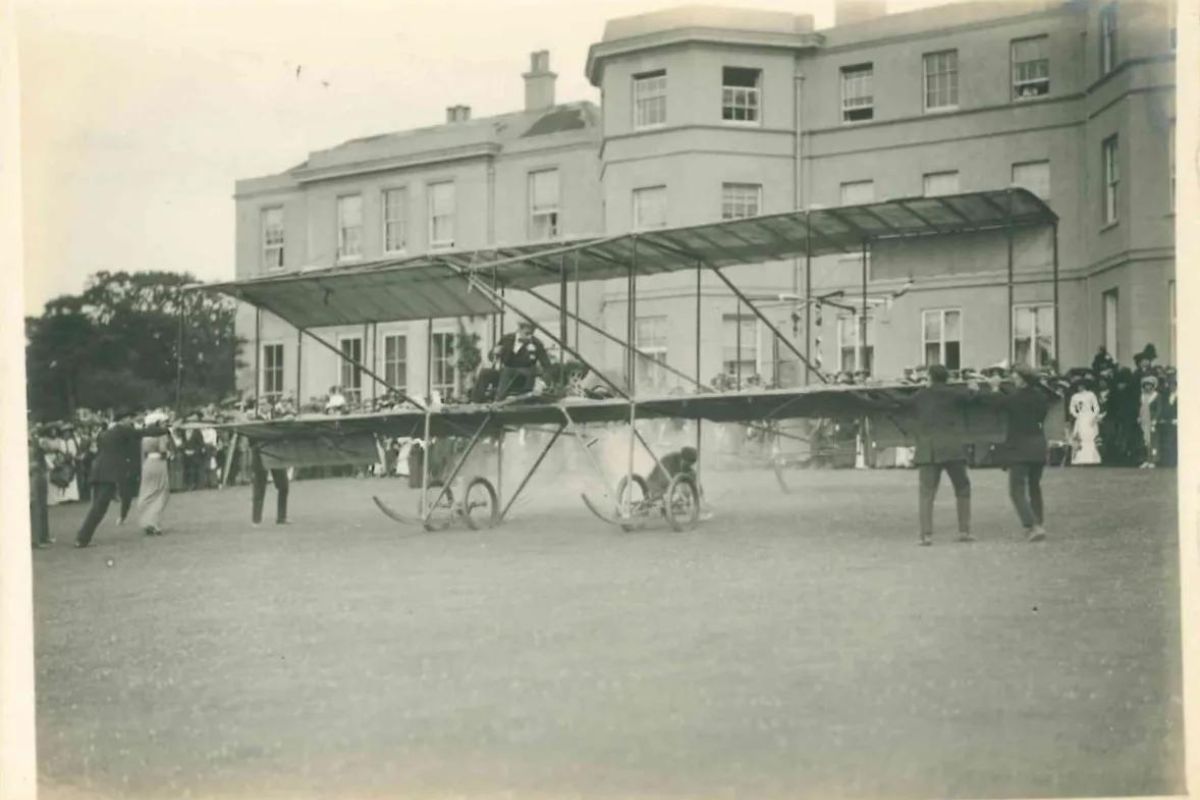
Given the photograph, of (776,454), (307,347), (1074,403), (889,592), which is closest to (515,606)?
(889,592)

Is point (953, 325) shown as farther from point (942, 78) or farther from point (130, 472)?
point (130, 472)

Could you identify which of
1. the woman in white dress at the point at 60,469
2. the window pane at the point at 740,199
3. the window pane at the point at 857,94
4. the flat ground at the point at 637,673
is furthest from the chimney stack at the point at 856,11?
the woman in white dress at the point at 60,469

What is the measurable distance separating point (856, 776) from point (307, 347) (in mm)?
15297

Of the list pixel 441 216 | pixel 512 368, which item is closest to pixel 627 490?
pixel 512 368

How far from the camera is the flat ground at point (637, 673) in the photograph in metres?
5.58

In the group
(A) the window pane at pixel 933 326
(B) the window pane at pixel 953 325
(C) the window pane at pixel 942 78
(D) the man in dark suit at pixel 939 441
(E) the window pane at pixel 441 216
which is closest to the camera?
(C) the window pane at pixel 942 78

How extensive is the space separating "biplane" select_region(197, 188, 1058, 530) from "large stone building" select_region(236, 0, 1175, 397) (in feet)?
1.47

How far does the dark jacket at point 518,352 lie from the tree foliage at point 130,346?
240 cm

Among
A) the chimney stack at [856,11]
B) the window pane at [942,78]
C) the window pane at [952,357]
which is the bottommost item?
the window pane at [952,357]

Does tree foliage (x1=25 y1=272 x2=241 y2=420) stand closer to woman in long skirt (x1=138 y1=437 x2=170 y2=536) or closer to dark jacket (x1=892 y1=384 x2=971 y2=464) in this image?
woman in long skirt (x1=138 y1=437 x2=170 y2=536)

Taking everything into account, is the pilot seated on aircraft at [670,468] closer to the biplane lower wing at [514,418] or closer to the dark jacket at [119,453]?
→ the biplane lower wing at [514,418]

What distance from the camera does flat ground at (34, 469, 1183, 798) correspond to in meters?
5.58

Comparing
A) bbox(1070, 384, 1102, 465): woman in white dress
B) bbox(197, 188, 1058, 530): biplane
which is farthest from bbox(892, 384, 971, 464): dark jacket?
bbox(1070, 384, 1102, 465): woman in white dress

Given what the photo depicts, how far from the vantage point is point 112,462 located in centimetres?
975
